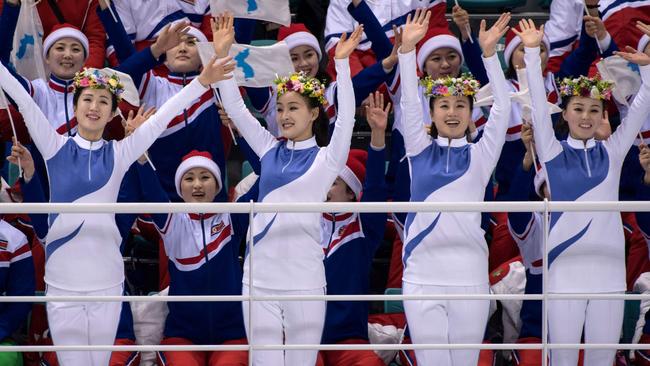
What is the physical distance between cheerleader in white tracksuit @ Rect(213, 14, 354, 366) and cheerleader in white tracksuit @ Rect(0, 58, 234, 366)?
36cm

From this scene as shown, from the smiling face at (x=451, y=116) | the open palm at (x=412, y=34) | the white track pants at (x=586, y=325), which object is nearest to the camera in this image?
the white track pants at (x=586, y=325)

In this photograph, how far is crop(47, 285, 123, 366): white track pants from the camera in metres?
5.75

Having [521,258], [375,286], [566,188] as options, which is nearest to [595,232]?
[566,188]

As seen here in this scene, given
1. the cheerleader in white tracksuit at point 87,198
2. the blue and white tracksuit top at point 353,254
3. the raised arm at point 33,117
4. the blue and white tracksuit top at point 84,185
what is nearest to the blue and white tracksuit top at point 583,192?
the blue and white tracksuit top at point 353,254

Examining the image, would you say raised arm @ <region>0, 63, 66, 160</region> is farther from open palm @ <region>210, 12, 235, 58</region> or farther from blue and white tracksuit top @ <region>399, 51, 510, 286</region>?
blue and white tracksuit top @ <region>399, 51, 510, 286</region>

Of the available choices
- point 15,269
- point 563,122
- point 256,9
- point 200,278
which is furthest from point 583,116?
point 15,269

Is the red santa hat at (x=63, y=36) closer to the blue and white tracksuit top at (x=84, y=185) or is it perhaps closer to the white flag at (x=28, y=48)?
the white flag at (x=28, y=48)

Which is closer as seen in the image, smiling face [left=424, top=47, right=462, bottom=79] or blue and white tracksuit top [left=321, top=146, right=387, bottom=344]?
blue and white tracksuit top [left=321, top=146, right=387, bottom=344]

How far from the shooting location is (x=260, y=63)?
6.63 m

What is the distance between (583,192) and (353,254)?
1146 millimetres

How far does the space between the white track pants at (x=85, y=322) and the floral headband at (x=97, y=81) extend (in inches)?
36.9

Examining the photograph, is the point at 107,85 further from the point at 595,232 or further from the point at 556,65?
the point at 556,65

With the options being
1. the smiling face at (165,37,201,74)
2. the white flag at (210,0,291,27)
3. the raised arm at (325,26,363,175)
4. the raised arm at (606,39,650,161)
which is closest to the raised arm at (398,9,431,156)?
the raised arm at (325,26,363,175)

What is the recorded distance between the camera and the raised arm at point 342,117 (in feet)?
19.1
